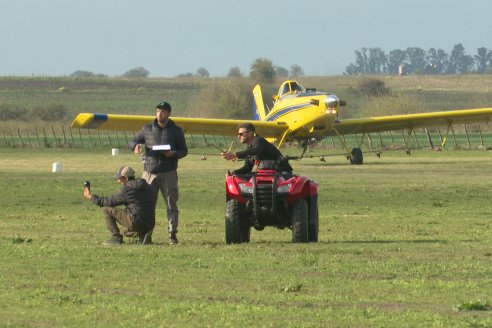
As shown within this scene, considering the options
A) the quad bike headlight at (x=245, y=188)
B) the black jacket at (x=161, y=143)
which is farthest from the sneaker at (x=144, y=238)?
the quad bike headlight at (x=245, y=188)

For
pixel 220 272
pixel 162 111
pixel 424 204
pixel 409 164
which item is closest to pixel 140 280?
pixel 220 272

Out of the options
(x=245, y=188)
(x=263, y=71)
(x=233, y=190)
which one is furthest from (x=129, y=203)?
(x=263, y=71)

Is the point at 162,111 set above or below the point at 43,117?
above

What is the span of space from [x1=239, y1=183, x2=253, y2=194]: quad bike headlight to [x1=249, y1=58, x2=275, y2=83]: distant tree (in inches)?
2211

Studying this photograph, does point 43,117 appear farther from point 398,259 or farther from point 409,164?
point 398,259

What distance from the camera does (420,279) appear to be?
1177 cm

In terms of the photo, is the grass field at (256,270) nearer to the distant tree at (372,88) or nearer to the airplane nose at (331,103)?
the airplane nose at (331,103)

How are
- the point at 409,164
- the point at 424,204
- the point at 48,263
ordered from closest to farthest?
the point at 48,263, the point at 424,204, the point at 409,164

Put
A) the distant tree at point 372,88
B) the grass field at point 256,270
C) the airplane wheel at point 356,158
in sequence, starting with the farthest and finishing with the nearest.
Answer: the distant tree at point 372,88 → the airplane wheel at point 356,158 → the grass field at point 256,270

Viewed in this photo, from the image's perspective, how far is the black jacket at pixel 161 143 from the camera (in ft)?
51.2

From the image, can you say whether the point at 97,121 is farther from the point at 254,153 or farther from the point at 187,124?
the point at 254,153

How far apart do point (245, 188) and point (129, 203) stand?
1386 mm

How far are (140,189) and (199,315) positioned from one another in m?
5.68

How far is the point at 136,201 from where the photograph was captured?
1514 centimetres
